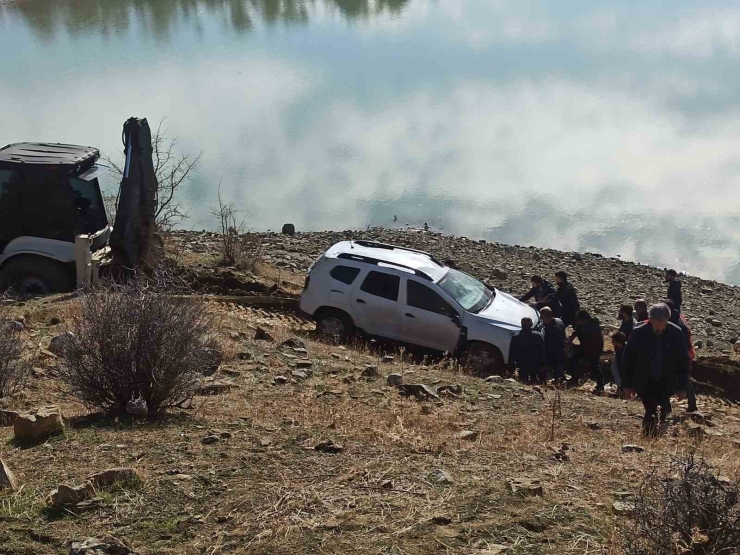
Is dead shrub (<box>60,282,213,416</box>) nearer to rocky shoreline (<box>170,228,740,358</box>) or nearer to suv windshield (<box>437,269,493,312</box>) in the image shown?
suv windshield (<box>437,269,493,312</box>)

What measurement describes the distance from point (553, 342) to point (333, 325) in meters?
3.15

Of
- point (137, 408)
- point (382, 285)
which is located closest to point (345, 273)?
point (382, 285)

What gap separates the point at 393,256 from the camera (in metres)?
13.8

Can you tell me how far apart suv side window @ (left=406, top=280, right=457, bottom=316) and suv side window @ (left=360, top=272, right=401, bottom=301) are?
190mm

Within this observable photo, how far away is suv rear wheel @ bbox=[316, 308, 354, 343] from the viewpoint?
13.4 meters

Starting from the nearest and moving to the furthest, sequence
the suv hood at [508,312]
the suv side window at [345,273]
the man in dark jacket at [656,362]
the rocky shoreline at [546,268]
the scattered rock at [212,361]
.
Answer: the man in dark jacket at [656,362] < the scattered rock at [212,361] < the suv hood at [508,312] < the suv side window at [345,273] < the rocky shoreline at [546,268]

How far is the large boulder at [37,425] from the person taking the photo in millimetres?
6867

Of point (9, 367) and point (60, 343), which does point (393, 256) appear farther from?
point (9, 367)

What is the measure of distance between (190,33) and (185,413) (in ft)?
167

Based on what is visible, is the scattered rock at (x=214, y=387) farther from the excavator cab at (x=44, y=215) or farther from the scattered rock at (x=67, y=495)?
the excavator cab at (x=44, y=215)

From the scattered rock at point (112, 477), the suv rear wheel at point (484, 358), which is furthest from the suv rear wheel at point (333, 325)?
the scattered rock at point (112, 477)

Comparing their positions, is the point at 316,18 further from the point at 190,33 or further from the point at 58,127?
the point at 58,127

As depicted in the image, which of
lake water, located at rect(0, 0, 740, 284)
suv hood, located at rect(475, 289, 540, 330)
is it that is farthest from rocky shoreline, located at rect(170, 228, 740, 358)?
suv hood, located at rect(475, 289, 540, 330)

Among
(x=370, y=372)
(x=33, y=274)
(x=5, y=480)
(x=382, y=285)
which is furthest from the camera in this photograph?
(x=33, y=274)
